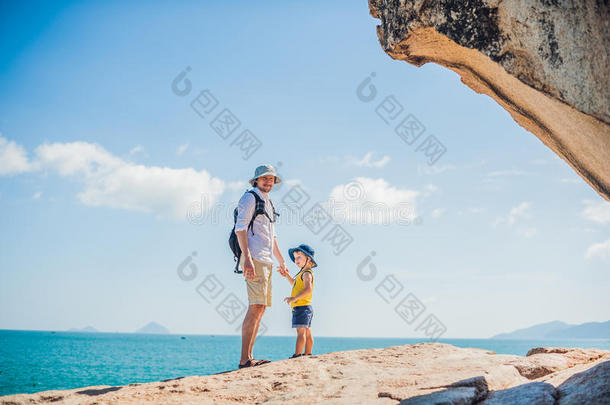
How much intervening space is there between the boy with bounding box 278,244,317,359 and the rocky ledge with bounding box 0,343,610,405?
2.76 feet

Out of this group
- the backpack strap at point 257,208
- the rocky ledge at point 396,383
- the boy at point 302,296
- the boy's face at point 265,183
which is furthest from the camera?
the boy at point 302,296

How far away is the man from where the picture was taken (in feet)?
17.7

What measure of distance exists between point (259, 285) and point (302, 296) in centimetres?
90

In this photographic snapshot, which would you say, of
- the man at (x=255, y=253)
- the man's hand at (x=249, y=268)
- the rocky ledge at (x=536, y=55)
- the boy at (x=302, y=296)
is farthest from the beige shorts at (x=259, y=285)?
the rocky ledge at (x=536, y=55)

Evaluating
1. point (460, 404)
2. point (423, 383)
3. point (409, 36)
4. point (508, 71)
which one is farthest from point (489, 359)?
point (409, 36)

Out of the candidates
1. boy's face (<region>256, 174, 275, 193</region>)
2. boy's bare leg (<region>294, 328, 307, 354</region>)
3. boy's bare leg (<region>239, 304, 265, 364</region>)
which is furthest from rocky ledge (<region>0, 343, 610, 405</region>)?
boy's face (<region>256, 174, 275, 193</region>)

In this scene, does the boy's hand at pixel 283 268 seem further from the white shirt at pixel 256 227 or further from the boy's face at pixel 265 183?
the boy's face at pixel 265 183

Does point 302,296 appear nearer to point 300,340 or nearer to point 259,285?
point 300,340

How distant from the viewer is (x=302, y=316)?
20.1ft

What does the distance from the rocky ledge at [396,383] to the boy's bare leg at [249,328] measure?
1.43 ft

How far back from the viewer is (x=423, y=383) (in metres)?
3.76

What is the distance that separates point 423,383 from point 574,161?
7.32ft

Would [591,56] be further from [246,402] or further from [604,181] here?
[246,402]

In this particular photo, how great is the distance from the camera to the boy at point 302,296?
6.08 m
